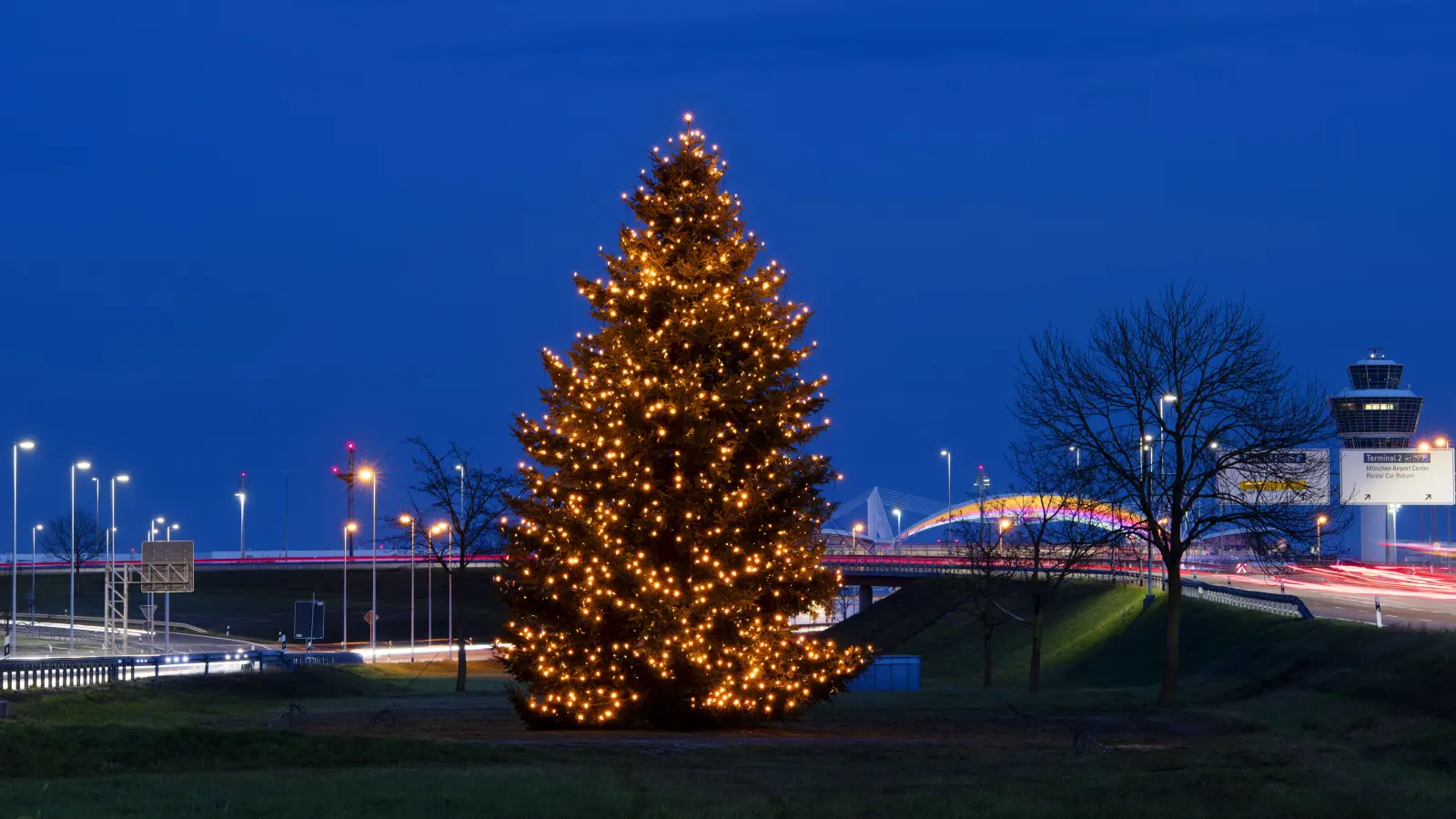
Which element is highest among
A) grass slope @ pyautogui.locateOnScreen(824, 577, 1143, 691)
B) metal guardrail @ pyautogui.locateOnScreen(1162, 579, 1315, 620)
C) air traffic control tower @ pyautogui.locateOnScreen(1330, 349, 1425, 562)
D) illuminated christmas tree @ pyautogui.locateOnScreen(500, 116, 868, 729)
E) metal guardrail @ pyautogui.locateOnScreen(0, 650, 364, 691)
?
air traffic control tower @ pyautogui.locateOnScreen(1330, 349, 1425, 562)

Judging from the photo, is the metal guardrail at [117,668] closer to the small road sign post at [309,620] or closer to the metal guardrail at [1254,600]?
the small road sign post at [309,620]

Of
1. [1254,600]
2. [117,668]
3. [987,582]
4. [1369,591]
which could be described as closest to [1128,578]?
→ [1369,591]

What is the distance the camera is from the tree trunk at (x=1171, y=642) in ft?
116

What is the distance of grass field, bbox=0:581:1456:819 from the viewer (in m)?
16.9

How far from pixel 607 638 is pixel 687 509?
2.84 meters

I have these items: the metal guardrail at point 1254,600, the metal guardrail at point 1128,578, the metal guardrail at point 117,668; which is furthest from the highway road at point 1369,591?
the metal guardrail at point 117,668

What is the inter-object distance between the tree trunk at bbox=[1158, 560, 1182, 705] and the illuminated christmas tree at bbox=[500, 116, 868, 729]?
1026 cm

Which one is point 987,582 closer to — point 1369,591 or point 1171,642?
point 1171,642

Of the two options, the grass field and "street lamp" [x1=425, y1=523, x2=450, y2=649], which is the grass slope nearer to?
"street lamp" [x1=425, y1=523, x2=450, y2=649]

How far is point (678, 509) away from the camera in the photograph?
2822cm

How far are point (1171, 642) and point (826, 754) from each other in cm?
1537

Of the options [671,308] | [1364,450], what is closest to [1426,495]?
[1364,450]

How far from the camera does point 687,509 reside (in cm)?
2803

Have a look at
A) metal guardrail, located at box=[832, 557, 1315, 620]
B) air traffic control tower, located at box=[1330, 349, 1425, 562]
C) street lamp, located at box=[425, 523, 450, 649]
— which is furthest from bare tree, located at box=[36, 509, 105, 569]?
air traffic control tower, located at box=[1330, 349, 1425, 562]
